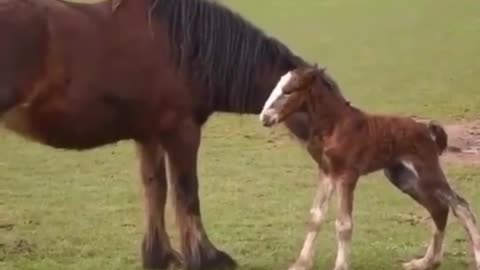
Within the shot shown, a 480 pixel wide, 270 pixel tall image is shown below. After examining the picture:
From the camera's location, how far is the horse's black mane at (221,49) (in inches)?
308

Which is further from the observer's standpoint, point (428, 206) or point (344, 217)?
point (428, 206)

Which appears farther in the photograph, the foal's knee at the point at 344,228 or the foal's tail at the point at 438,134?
the foal's tail at the point at 438,134

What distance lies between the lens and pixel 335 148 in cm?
736

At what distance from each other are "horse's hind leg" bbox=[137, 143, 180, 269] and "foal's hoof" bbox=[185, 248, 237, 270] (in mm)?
174

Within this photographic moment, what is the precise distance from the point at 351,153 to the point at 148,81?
4.71ft

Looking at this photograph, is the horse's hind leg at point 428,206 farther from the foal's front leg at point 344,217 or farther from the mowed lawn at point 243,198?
the foal's front leg at point 344,217

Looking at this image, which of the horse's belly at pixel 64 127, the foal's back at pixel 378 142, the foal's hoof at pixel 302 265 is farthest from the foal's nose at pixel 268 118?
the horse's belly at pixel 64 127

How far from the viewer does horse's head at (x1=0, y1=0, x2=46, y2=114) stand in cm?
732

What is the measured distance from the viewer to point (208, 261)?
7.81m

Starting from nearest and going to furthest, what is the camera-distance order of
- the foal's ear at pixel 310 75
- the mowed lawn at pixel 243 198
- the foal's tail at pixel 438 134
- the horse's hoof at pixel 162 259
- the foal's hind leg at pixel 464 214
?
the foal's ear at pixel 310 75 < the foal's hind leg at pixel 464 214 < the foal's tail at pixel 438 134 < the horse's hoof at pixel 162 259 < the mowed lawn at pixel 243 198

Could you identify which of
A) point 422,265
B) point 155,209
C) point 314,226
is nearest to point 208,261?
point 155,209

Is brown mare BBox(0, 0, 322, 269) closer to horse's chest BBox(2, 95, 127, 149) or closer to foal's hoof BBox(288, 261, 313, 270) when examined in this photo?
horse's chest BBox(2, 95, 127, 149)

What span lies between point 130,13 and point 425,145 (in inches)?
86.1

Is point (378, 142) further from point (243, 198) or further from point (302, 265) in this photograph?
point (243, 198)
